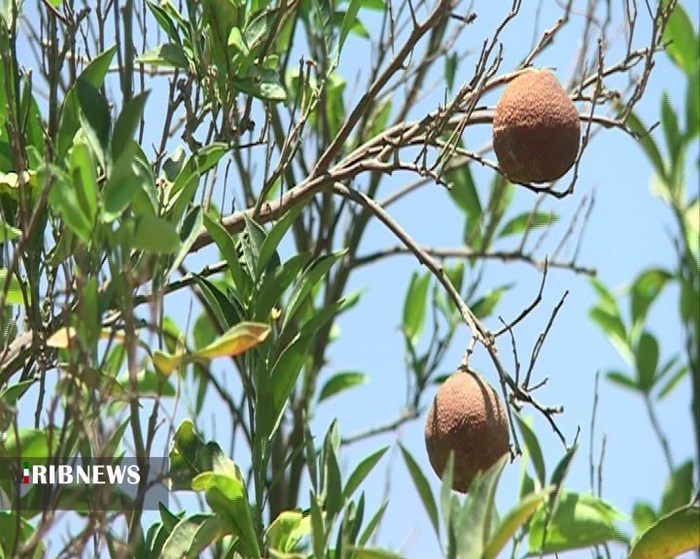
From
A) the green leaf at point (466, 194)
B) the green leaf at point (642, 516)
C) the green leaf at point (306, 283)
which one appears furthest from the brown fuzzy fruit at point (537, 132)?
the green leaf at point (466, 194)

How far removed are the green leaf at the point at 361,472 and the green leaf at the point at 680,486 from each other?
49 centimetres

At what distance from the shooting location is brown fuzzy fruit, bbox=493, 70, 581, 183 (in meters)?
1.27

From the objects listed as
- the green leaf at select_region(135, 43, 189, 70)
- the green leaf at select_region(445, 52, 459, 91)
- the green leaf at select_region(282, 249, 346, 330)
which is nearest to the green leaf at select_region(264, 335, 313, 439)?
the green leaf at select_region(282, 249, 346, 330)

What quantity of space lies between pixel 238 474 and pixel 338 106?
49.6 inches

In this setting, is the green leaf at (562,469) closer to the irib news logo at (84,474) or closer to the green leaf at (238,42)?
the irib news logo at (84,474)

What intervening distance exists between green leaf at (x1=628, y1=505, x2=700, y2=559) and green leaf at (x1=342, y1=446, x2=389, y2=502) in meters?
0.25

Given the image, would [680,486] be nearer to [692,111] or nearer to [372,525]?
[372,525]

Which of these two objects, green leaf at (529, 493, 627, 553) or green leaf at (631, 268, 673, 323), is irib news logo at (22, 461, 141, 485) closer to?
green leaf at (529, 493, 627, 553)

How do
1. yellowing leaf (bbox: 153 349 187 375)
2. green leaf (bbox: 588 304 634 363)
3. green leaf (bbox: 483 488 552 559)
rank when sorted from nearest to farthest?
green leaf (bbox: 483 488 552 559) < yellowing leaf (bbox: 153 349 187 375) < green leaf (bbox: 588 304 634 363)

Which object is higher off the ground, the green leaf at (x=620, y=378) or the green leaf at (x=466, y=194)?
the green leaf at (x=466, y=194)

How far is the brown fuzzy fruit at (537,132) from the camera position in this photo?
4.16ft

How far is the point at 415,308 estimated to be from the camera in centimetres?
242

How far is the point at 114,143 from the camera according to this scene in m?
1.09

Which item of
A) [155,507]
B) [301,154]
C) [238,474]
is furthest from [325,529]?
[301,154]
